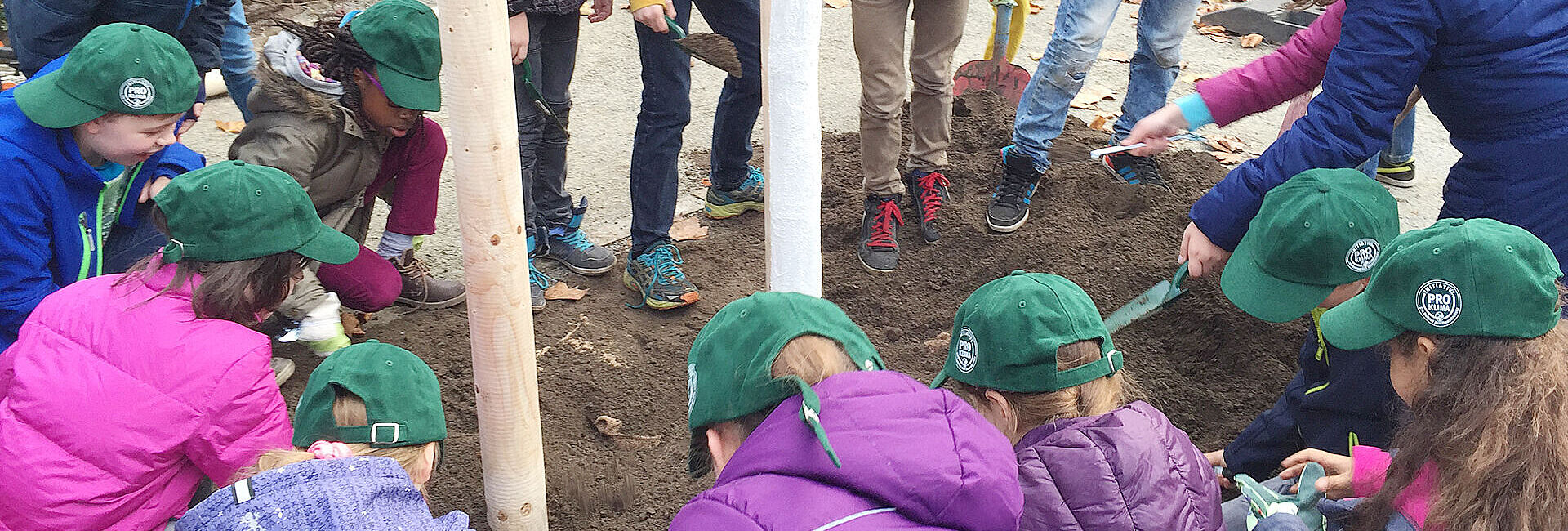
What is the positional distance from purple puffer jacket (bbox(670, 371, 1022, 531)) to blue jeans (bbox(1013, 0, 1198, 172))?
10.0 ft

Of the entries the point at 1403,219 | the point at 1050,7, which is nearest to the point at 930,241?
the point at 1403,219

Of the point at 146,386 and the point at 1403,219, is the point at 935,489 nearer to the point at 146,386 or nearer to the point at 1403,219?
the point at 146,386

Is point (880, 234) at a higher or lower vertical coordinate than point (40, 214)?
lower

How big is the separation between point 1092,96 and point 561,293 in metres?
3.14

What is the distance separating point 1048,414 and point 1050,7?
5551mm

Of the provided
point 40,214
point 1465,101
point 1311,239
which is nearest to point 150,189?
point 40,214

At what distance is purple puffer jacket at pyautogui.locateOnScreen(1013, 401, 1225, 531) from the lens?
189cm

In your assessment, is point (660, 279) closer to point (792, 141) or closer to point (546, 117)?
point (546, 117)

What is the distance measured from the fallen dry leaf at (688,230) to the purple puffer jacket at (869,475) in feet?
9.35

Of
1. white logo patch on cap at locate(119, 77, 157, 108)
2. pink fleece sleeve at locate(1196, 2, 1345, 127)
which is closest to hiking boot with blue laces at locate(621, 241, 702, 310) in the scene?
white logo patch on cap at locate(119, 77, 157, 108)

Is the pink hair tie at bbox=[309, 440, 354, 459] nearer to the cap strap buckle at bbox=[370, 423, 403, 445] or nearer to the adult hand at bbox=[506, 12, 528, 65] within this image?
the cap strap buckle at bbox=[370, 423, 403, 445]

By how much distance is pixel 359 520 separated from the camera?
1.70 metres

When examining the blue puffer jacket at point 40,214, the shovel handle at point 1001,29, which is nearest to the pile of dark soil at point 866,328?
the shovel handle at point 1001,29

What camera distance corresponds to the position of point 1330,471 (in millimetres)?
2463
